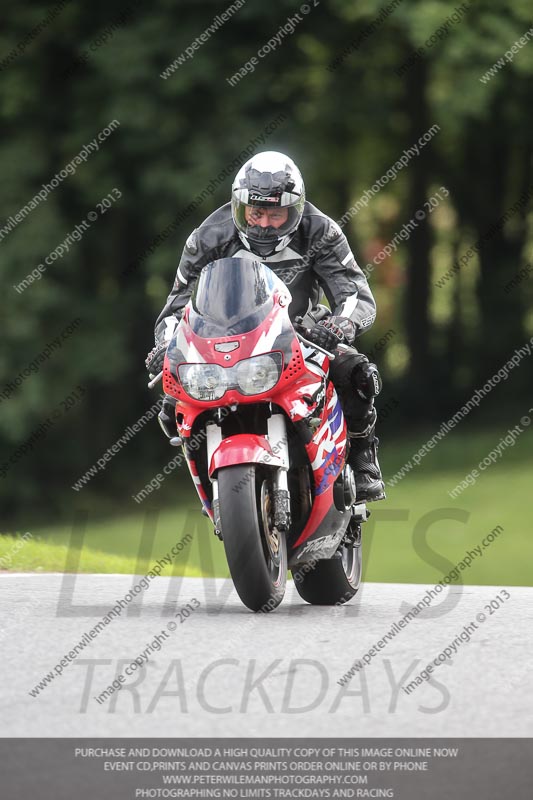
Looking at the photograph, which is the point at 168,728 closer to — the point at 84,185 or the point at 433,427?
the point at 84,185

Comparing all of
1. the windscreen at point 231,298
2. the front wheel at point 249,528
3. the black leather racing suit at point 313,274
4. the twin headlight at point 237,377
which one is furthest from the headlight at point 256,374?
the black leather racing suit at point 313,274

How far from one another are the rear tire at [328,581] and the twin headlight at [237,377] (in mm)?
1287

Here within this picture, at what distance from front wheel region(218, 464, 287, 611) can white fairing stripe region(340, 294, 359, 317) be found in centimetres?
111

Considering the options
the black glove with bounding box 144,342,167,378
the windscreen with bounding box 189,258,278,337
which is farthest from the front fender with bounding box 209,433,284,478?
the black glove with bounding box 144,342,167,378

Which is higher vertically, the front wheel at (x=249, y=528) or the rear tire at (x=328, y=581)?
the front wheel at (x=249, y=528)

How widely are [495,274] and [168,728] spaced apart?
913 inches

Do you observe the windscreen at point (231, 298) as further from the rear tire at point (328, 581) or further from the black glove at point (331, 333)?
the rear tire at point (328, 581)

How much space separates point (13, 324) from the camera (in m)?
20.1

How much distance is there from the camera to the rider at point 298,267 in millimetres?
6645

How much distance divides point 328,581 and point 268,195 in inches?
82.9

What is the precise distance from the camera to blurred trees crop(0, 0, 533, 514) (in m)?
20.2

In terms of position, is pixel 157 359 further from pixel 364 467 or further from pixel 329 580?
pixel 329 580

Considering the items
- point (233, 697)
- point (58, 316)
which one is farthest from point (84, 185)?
point (233, 697)
